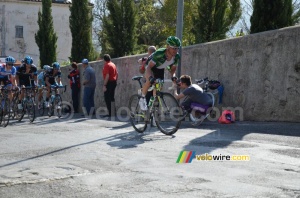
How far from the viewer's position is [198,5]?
2177cm

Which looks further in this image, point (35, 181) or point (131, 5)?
point (131, 5)

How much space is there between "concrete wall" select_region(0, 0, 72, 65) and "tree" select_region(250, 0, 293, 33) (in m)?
44.4

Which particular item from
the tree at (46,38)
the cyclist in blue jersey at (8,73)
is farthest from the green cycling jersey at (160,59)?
the tree at (46,38)

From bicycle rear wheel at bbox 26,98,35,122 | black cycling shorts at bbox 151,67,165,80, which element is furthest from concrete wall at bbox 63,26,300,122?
bicycle rear wheel at bbox 26,98,35,122

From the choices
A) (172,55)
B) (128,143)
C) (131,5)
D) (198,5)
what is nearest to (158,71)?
(172,55)

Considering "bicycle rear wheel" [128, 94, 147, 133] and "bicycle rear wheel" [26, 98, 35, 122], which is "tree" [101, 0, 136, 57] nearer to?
"bicycle rear wheel" [26, 98, 35, 122]

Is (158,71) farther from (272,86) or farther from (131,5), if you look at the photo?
(131,5)

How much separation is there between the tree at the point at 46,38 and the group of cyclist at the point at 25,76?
21.4 metres

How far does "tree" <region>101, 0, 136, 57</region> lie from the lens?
1133 inches

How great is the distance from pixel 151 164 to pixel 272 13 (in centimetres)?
904

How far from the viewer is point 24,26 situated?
59.4 m

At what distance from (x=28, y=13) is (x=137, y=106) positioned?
51303 mm

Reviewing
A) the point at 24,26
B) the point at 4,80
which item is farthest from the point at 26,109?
the point at 24,26

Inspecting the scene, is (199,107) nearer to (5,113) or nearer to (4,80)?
(5,113)
